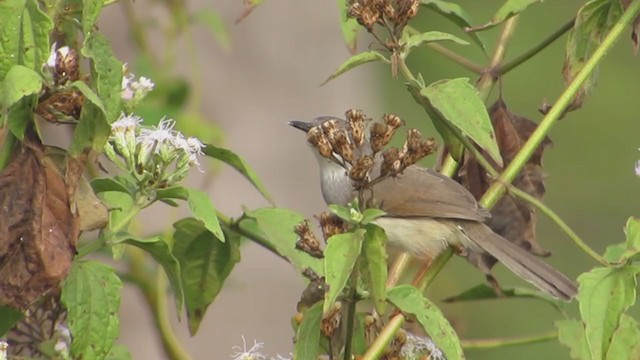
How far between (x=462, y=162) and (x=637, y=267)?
61cm

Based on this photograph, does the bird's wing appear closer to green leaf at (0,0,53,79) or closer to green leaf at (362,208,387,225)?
green leaf at (362,208,387,225)

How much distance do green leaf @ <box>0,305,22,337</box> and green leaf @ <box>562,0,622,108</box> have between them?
134 centimetres

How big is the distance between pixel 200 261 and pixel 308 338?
60 cm

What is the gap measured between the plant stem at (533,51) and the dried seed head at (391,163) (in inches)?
20.3

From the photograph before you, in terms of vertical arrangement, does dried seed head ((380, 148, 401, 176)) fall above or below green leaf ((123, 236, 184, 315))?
above

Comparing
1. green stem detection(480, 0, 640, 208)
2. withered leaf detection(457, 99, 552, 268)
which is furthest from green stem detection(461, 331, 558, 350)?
green stem detection(480, 0, 640, 208)

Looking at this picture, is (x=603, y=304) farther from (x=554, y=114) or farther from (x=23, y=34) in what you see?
(x=23, y=34)

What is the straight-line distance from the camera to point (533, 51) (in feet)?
10.1

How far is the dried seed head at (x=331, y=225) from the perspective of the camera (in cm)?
265

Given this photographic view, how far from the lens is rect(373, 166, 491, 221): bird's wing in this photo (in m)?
4.20

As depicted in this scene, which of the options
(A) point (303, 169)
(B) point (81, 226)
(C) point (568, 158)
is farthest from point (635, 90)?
(B) point (81, 226)

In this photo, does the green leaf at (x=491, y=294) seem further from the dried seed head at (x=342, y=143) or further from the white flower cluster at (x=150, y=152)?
the white flower cluster at (x=150, y=152)

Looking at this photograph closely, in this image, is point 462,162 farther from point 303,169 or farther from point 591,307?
point 303,169

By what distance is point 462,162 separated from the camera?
309 cm
